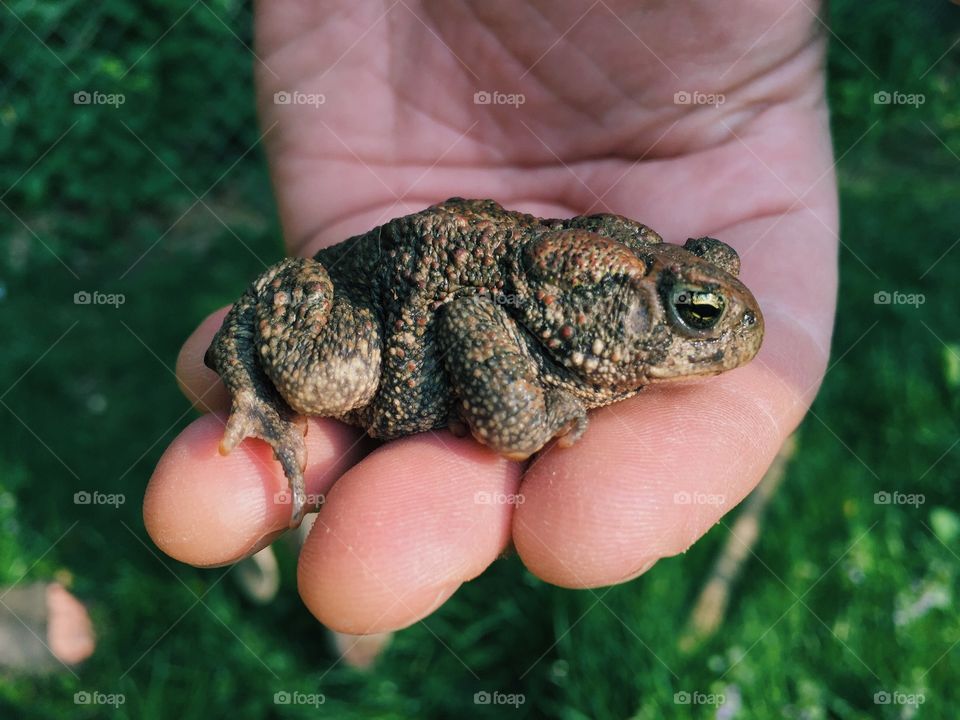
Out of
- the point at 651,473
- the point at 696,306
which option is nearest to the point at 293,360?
the point at 651,473

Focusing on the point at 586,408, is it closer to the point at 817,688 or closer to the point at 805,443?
the point at 817,688

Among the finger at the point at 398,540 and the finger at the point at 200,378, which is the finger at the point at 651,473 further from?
the finger at the point at 200,378

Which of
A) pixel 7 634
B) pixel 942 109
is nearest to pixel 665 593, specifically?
pixel 7 634

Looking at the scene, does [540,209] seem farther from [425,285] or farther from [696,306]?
[696,306]

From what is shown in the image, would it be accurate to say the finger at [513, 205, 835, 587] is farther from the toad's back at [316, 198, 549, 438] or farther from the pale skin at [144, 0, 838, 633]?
the toad's back at [316, 198, 549, 438]

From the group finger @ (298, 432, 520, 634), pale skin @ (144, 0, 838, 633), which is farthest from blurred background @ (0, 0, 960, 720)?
finger @ (298, 432, 520, 634)

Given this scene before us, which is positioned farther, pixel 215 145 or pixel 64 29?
pixel 215 145
